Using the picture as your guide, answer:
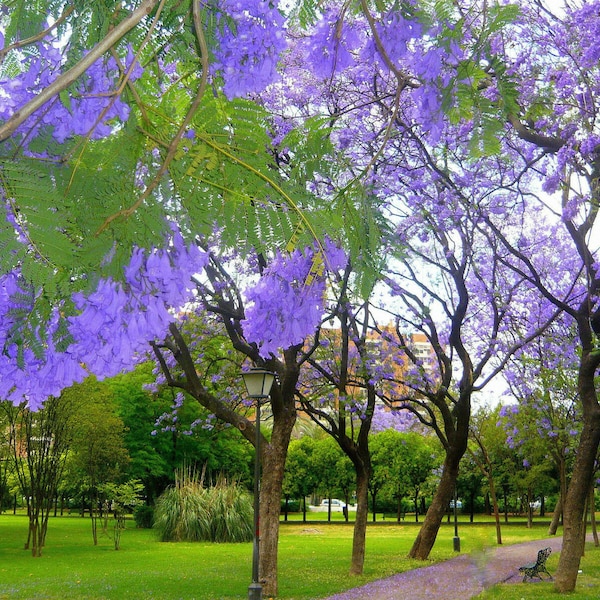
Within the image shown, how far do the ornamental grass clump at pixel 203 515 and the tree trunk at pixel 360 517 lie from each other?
9438 mm

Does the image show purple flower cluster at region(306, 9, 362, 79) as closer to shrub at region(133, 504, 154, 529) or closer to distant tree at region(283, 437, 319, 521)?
shrub at region(133, 504, 154, 529)

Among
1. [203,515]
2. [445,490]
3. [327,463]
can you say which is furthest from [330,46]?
[327,463]

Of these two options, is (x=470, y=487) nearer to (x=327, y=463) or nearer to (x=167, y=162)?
(x=327, y=463)

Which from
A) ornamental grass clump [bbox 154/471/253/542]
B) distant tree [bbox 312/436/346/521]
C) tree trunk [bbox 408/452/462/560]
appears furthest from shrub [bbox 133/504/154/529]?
tree trunk [bbox 408/452/462/560]

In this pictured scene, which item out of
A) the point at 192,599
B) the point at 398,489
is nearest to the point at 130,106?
the point at 192,599

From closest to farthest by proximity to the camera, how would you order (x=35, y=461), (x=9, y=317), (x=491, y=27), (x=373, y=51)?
(x=9, y=317) < (x=491, y=27) < (x=373, y=51) < (x=35, y=461)

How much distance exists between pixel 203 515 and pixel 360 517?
11.0 metres

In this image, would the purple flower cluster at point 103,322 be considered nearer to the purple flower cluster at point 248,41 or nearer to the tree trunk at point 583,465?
the purple flower cluster at point 248,41

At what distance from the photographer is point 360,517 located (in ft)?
50.6

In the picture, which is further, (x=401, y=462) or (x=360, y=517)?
(x=401, y=462)

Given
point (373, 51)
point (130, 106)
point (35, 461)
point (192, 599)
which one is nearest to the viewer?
point (130, 106)

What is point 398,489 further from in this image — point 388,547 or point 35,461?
point 35,461

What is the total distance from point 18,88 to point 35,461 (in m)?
24.8

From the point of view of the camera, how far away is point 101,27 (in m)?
1.99
